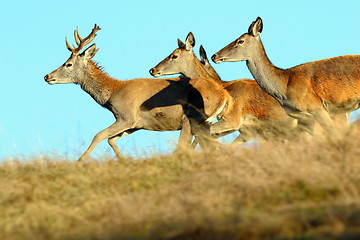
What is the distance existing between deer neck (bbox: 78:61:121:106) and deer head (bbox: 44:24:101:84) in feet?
0.47

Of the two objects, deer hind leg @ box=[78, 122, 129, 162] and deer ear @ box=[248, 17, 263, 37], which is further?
deer ear @ box=[248, 17, 263, 37]

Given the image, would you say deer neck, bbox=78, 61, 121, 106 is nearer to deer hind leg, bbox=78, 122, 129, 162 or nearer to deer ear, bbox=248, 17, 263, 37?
deer hind leg, bbox=78, 122, 129, 162

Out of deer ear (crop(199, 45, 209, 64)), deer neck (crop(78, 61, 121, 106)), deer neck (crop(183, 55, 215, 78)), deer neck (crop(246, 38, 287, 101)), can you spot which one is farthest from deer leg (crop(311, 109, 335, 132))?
deer ear (crop(199, 45, 209, 64))

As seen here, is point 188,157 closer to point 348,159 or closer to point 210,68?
point 348,159

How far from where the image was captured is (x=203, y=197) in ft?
20.0

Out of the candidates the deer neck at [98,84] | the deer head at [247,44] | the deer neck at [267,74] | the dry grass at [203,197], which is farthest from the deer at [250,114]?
the dry grass at [203,197]

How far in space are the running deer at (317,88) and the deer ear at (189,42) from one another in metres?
2.23

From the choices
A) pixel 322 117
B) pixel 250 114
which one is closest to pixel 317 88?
pixel 322 117

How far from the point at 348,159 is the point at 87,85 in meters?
8.65

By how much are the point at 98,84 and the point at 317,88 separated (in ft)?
15.6

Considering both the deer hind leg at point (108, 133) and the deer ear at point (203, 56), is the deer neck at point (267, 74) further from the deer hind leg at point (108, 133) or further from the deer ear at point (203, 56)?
the deer ear at point (203, 56)

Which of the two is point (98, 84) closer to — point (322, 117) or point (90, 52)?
point (90, 52)

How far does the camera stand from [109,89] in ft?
46.8

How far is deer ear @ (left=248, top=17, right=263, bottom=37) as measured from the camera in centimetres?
1321
